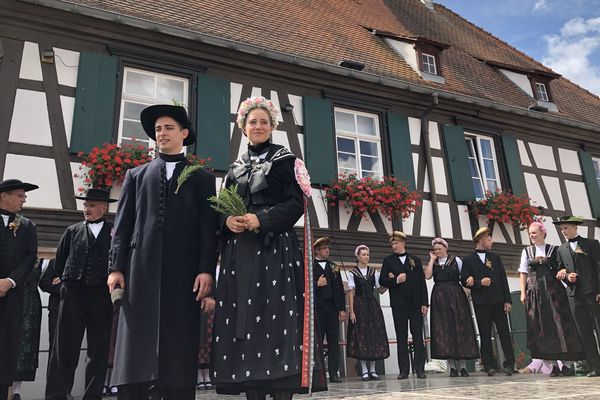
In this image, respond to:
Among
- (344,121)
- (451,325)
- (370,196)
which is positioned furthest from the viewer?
(344,121)

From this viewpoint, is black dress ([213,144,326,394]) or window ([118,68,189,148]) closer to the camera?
black dress ([213,144,326,394])

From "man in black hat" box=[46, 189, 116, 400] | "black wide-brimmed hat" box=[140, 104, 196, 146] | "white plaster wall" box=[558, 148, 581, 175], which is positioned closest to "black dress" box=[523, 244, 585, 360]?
"man in black hat" box=[46, 189, 116, 400]

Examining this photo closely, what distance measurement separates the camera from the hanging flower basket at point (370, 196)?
838 centimetres

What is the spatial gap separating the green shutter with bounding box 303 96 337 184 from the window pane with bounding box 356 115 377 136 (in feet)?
2.40

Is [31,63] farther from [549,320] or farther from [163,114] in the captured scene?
[549,320]

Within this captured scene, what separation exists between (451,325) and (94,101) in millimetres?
5660

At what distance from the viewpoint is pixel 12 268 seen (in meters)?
4.09

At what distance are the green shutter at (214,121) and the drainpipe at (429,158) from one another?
3.91 meters

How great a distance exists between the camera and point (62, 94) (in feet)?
23.0

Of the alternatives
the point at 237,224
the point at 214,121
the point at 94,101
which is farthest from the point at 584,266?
the point at 94,101

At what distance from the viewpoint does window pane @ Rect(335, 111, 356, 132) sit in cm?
923

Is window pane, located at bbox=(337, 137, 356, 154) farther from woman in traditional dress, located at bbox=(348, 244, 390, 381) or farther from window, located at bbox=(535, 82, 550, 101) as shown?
window, located at bbox=(535, 82, 550, 101)

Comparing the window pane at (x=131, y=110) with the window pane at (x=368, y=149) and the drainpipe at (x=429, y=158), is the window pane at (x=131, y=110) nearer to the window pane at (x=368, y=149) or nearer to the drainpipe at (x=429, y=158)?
the window pane at (x=368, y=149)

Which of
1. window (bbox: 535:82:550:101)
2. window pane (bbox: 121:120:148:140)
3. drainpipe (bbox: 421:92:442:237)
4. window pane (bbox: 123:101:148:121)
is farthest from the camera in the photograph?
window (bbox: 535:82:550:101)
